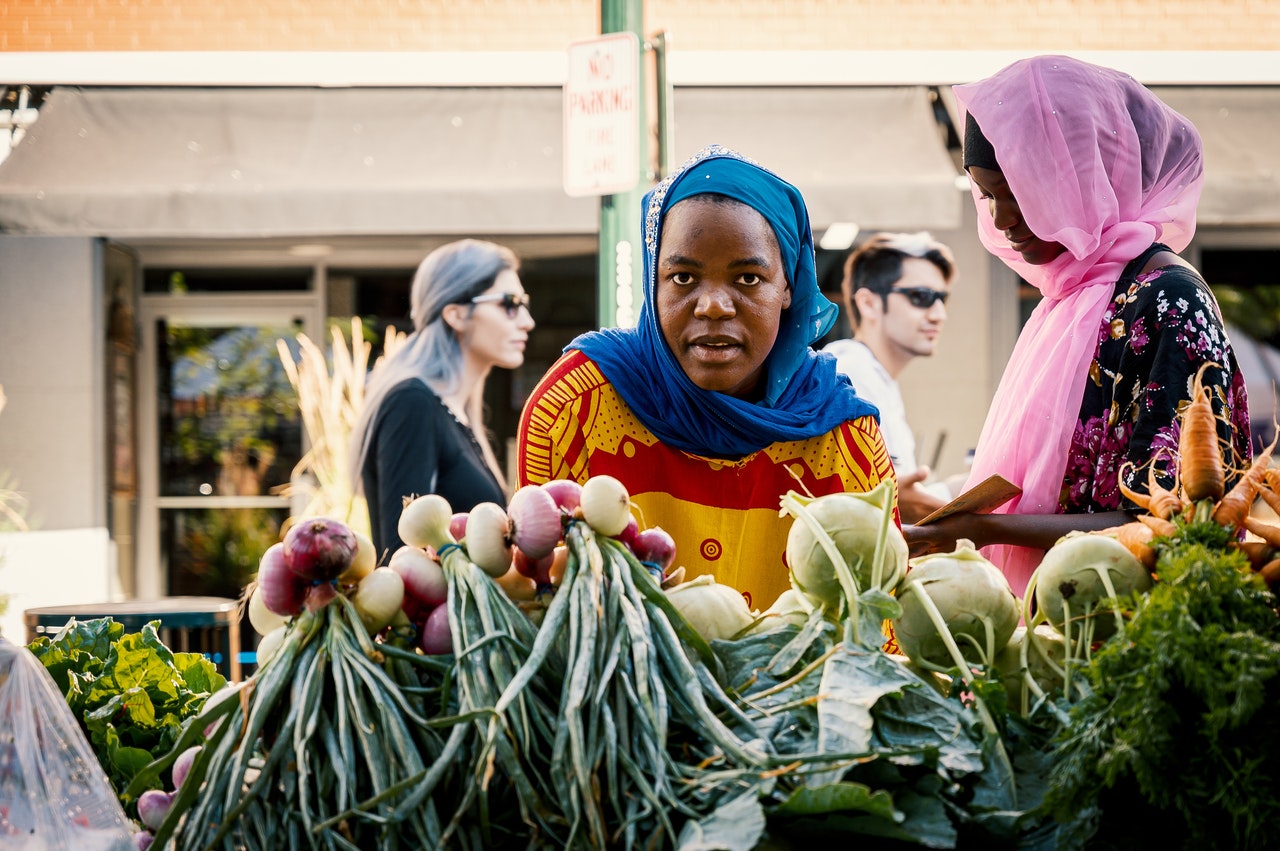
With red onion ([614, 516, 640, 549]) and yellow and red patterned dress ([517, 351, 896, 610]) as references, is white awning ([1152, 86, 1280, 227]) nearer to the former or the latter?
yellow and red patterned dress ([517, 351, 896, 610])

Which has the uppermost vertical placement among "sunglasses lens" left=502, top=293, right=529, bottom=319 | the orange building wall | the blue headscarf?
the orange building wall

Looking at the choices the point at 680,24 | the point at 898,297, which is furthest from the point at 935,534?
the point at 680,24

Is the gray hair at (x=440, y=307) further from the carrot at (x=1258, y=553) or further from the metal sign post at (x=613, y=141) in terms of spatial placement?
the carrot at (x=1258, y=553)

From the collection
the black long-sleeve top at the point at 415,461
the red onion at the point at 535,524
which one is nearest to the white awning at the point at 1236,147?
the black long-sleeve top at the point at 415,461

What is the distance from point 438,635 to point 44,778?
47 centimetres

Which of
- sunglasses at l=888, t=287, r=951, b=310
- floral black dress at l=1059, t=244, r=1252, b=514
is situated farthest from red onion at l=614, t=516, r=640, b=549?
sunglasses at l=888, t=287, r=951, b=310

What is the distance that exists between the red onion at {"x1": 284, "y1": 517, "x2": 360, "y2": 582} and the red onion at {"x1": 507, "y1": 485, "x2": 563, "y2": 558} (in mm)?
173

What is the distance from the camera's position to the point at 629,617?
125 cm

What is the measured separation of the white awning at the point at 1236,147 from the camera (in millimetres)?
6520

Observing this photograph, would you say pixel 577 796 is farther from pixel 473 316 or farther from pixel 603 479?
pixel 473 316

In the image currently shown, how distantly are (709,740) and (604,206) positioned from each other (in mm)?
3438

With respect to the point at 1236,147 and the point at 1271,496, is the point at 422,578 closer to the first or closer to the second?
the point at 1271,496

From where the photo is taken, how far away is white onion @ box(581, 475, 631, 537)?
1336 millimetres

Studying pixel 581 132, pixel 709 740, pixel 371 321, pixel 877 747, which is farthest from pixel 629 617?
pixel 371 321
